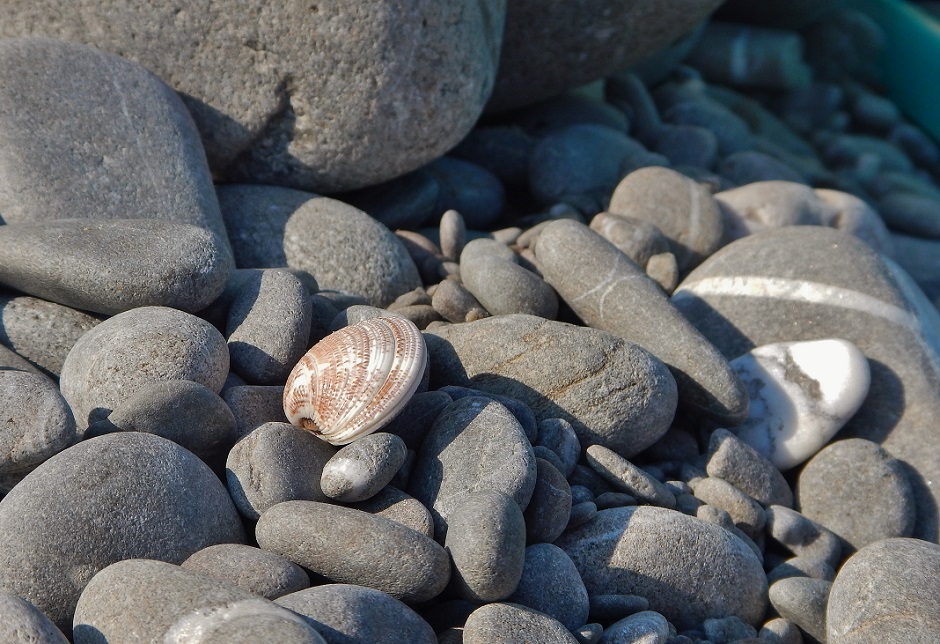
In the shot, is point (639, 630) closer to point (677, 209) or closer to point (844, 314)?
point (844, 314)

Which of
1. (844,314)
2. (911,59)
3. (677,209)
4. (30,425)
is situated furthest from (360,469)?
(911,59)

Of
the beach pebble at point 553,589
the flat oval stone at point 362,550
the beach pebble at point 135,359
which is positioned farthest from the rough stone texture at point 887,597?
the beach pebble at point 135,359

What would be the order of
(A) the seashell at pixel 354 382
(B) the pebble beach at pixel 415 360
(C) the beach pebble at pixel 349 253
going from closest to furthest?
(B) the pebble beach at pixel 415 360, (A) the seashell at pixel 354 382, (C) the beach pebble at pixel 349 253

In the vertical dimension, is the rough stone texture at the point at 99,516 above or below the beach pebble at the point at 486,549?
above

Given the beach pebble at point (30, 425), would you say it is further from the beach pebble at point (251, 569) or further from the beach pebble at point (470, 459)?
the beach pebble at point (470, 459)

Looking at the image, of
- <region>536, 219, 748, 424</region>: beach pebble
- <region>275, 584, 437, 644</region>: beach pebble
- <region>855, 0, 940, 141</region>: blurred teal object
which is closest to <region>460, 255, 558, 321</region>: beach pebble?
<region>536, 219, 748, 424</region>: beach pebble

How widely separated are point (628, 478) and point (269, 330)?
132 centimetres

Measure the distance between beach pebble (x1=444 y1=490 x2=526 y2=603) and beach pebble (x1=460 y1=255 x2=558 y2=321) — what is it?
4.37ft

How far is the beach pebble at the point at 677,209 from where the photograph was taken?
4805 millimetres

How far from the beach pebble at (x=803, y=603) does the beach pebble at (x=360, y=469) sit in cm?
130

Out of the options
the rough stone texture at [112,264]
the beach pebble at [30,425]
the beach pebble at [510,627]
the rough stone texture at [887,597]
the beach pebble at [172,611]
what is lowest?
the rough stone texture at [887,597]

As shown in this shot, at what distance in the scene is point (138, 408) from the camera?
2.71 m

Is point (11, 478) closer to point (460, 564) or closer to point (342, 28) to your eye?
point (460, 564)

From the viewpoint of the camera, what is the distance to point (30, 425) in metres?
2.59
